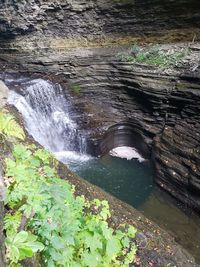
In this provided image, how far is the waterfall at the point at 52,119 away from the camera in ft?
31.1

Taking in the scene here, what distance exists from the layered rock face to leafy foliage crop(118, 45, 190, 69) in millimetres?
896

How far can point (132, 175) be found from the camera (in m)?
8.98

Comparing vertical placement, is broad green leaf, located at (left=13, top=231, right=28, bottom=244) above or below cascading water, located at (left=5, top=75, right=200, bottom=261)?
above

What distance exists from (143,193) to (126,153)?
208 centimetres

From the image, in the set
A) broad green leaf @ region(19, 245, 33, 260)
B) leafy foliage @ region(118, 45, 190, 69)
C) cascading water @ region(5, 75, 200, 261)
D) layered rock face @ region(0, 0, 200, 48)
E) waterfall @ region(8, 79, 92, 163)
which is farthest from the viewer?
layered rock face @ region(0, 0, 200, 48)

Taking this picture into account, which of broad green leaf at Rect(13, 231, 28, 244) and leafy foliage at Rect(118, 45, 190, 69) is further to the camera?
leafy foliage at Rect(118, 45, 190, 69)

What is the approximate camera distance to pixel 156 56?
970 centimetres

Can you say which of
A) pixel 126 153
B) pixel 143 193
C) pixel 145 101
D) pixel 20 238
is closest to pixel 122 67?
pixel 145 101

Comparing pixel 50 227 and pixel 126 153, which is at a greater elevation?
pixel 50 227

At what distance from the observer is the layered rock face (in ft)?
32.6

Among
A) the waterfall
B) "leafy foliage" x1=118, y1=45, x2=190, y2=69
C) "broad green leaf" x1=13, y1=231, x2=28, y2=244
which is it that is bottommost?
the waterfall

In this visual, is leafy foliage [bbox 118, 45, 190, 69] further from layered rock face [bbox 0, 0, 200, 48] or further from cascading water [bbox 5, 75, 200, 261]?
cascading water [bbox 5, 75, 200, 261]

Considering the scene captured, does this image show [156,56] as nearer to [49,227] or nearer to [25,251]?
[49,227]

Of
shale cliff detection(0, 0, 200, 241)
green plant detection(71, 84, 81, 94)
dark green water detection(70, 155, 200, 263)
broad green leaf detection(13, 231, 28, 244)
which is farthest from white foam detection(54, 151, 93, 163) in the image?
broad green leaf detection(13, 231, 28, 244)
